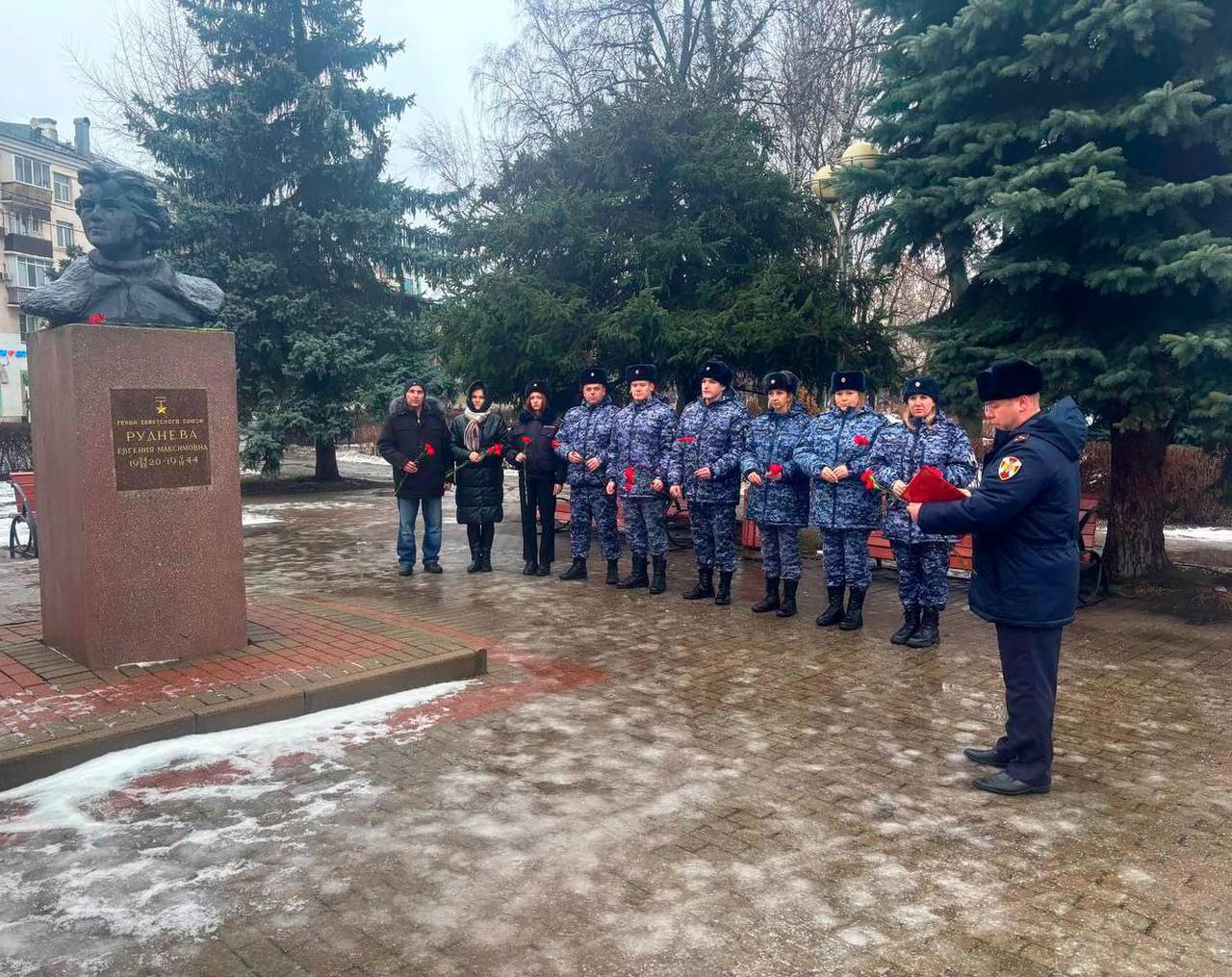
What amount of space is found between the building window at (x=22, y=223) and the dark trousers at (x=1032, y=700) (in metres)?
55.6

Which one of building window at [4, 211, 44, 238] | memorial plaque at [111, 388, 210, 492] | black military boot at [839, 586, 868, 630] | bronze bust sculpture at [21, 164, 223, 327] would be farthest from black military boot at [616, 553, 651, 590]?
building window at [4, 211, 44, 238]

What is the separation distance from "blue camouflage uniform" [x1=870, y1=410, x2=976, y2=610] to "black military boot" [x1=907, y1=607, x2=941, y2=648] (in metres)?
0.07

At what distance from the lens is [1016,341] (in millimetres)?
8328

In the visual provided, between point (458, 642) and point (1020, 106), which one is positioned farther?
point (1020, 106)

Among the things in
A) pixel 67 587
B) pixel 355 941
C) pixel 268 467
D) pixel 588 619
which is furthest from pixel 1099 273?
pixel 268 467

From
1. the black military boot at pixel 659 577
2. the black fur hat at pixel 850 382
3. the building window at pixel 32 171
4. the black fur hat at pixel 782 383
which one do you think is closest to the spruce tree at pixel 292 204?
the black military boot at pixel 659 577

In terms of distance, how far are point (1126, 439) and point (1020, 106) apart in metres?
3.18

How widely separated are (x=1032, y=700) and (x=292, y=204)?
18945mm

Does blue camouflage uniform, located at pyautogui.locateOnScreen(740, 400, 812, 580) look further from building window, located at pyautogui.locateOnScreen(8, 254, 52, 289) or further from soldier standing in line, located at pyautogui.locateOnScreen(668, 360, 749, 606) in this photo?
building window, located at pyautogui.locateOnScreen(8, 254, 52, 289)

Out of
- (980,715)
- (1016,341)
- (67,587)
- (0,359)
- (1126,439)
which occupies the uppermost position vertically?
(0,359)

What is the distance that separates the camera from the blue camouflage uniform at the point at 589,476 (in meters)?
9.46

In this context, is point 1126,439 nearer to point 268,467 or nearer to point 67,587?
point 67,587

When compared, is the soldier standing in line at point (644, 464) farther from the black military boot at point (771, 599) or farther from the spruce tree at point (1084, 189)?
the spruce tree at point (1084, 189)

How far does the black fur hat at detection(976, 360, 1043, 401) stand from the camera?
15.2 ft
